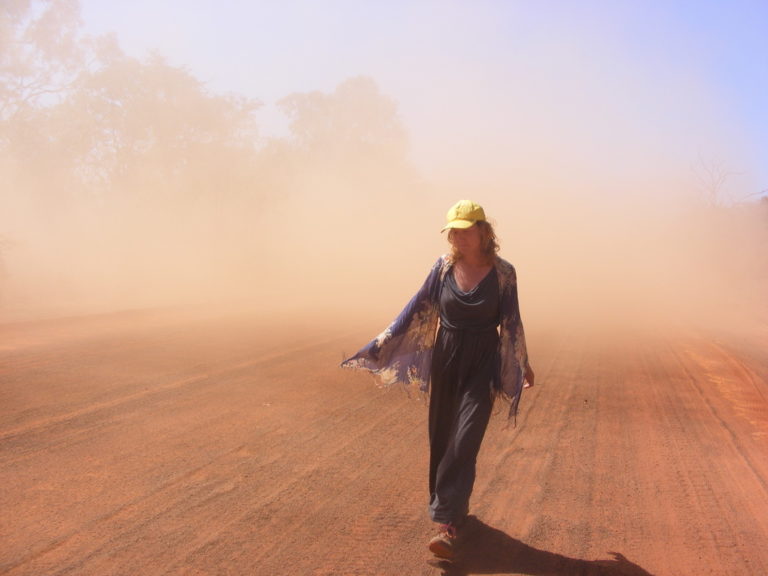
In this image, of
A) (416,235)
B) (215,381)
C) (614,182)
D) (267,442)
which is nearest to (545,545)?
(267,442)

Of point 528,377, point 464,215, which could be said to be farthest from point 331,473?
point 464,215

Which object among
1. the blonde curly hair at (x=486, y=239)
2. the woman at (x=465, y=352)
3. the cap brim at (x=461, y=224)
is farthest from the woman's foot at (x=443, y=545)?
the cap brim at (x=461, y=224)

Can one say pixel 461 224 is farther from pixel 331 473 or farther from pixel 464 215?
pixel 331 473

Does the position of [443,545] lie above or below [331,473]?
below

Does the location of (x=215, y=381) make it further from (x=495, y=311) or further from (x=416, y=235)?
(x=416, y=235)

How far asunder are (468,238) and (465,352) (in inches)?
27.1

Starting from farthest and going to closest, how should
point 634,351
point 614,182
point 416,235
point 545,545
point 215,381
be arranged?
point 614,182, point 416,235, point 634,351, point 215,381, point 545,545

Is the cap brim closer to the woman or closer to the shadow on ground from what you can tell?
the woman

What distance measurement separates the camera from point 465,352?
384 centimetres

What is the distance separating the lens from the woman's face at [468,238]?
3.73 meters

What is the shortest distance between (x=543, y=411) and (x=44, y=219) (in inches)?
1006

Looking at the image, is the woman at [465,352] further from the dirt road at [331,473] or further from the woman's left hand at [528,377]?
the dirt road at [331,473]

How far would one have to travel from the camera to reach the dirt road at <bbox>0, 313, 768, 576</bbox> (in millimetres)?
3521

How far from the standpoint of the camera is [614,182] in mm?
57500
